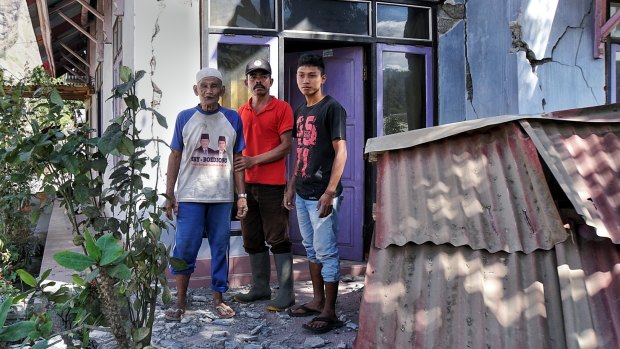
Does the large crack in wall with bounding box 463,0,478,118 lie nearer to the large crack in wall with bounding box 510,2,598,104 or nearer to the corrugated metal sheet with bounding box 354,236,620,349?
the large crack in wall with bounding box 510,2,598,104

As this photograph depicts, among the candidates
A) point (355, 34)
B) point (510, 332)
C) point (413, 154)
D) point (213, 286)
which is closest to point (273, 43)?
point (355, 34)

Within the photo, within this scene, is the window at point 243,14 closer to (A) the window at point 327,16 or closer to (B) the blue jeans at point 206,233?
(A) the window at point 327,16

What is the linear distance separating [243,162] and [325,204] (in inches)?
30.5

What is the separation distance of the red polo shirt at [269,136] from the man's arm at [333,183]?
61 cm

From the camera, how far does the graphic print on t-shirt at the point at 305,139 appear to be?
3.89 meters

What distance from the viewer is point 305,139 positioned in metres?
3.94

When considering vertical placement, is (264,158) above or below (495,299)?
above

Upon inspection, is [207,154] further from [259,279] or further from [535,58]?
[535,58]

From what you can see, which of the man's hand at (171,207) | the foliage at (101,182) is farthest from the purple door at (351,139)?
the foliage at (101,182)

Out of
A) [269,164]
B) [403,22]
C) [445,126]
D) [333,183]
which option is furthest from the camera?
[403,22]

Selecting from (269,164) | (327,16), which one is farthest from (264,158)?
(327,16)

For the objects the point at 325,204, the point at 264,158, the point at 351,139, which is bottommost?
the point at 325,204

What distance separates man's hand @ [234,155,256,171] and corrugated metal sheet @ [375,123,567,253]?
54.9 inches

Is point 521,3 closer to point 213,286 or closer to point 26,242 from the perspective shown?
point 213,286
